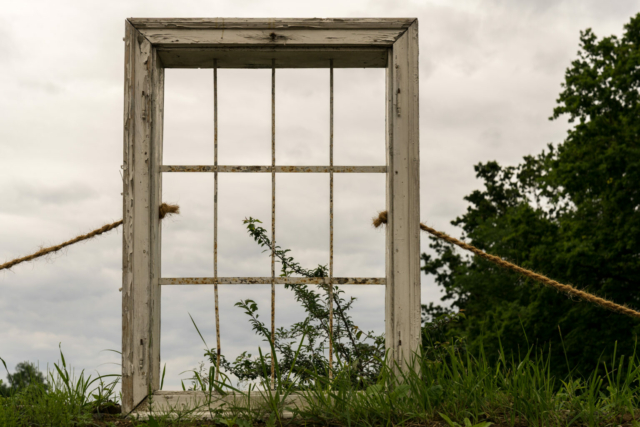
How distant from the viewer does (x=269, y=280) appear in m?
2.47

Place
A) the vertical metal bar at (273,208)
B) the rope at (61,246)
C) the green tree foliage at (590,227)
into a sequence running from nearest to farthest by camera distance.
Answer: the vertical metal bar at (273,208) → the rope at (61,246) → the green tree foliage at (590,227)

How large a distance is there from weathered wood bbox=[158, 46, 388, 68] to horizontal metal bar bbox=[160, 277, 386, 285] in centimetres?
107

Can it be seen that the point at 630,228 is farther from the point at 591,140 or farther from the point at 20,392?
the point at 20,392

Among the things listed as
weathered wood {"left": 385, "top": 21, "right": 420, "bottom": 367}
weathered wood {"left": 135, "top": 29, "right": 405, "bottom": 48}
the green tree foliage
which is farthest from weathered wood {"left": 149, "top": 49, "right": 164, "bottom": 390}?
the green tree foliage

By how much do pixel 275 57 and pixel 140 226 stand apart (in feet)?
3.38

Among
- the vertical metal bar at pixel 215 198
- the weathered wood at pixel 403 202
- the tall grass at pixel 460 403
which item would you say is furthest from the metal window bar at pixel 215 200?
the weathered wood at pixel 403 202

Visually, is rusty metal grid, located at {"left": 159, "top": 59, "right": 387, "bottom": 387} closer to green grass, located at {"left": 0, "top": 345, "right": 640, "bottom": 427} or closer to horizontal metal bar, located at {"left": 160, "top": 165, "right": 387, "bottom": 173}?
horizontal metal bar, located at {"left": 160, "top": 165, "right": 387, "bottom": 173}

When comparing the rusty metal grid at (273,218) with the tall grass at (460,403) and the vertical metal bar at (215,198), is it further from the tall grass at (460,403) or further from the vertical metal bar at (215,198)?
the tall grass at (460,403)

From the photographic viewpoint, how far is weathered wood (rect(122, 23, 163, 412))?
235 centimetres

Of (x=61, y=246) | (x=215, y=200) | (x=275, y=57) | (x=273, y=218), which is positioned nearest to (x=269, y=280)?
(x=273, y=218)

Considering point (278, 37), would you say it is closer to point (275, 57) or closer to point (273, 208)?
point (275, 57)

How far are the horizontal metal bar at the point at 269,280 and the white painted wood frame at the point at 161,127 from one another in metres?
0.07

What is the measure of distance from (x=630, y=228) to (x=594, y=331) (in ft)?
5.66

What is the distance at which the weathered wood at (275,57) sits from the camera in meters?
2.56
